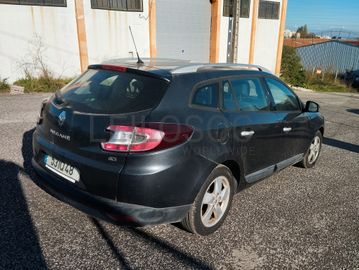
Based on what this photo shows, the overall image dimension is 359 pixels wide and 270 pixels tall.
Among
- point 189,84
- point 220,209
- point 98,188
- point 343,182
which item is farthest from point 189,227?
point 343,182

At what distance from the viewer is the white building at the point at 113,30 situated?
11.6 metres

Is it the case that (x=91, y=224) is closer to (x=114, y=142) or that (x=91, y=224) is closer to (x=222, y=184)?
(x=114, y=142)

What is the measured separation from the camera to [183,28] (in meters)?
16.6

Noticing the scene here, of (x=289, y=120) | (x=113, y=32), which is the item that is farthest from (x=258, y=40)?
(x=289, y=120)

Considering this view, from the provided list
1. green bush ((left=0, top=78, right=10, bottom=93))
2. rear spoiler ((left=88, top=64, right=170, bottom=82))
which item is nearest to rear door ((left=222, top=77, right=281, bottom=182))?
rear spoiler ((left=88, top=64, right=170, bottom=82))

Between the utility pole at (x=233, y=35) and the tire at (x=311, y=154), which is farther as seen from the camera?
the utility pole at (x=233, y=35)

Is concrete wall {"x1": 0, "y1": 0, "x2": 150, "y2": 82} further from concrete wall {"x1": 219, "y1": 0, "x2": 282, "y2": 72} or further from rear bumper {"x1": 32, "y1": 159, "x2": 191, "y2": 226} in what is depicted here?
rear bumper {"x1": 32, "y1": 159, "x2": 191, "y2": 226}

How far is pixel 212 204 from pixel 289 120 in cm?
175

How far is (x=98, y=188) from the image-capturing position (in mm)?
2566

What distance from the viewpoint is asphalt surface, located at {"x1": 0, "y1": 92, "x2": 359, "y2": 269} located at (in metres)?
2.67

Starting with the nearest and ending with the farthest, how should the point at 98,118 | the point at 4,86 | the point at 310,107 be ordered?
the point at 98,118 < the point at 310,107 < the point at 4,86

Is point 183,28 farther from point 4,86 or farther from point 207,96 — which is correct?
point 207,96

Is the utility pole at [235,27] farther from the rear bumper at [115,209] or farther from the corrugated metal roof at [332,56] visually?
the corrugated metal roof at [332,56]

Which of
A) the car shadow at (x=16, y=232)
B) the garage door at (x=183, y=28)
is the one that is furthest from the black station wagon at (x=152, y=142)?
the garage door at (x=183, y=28)
